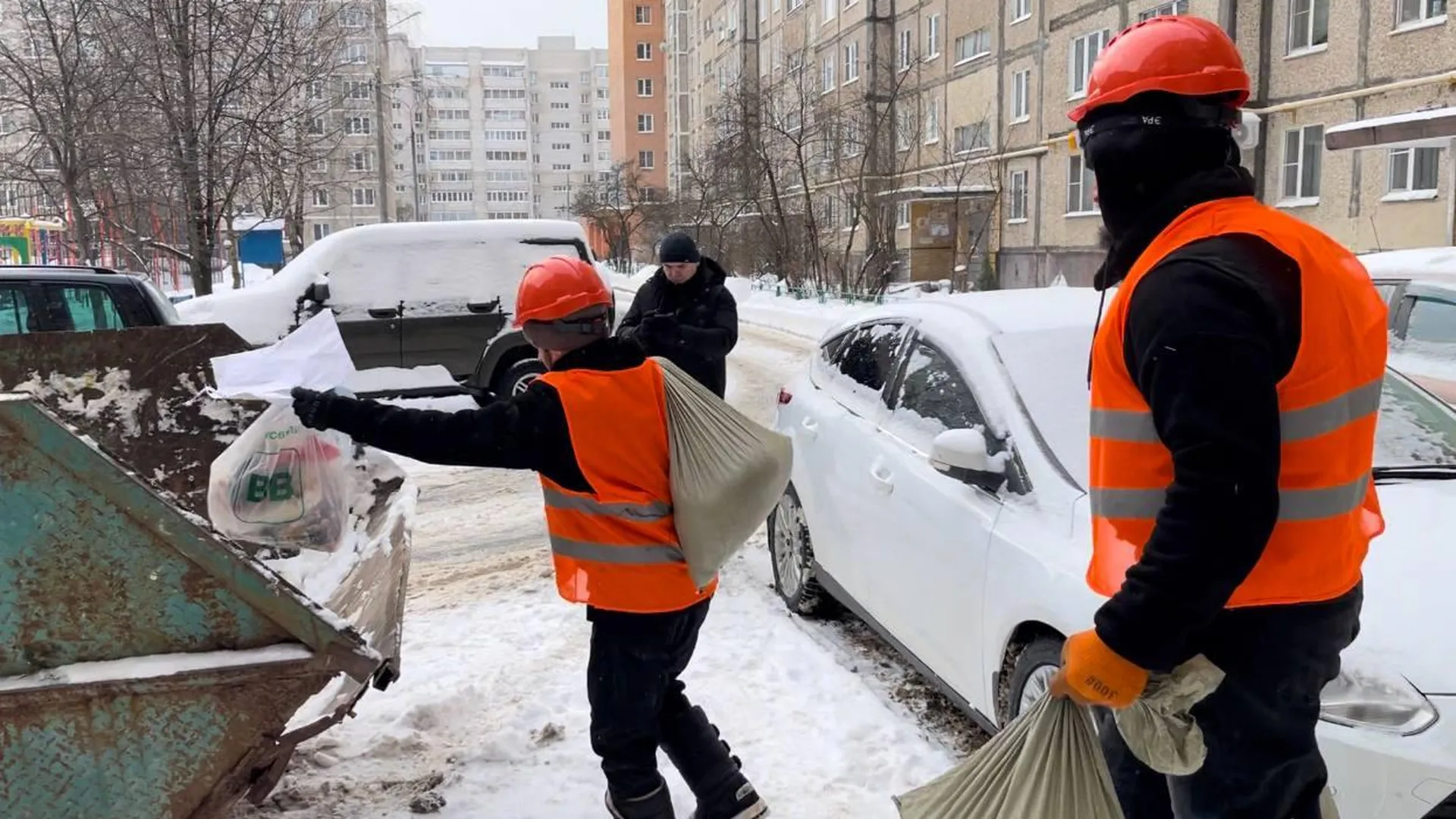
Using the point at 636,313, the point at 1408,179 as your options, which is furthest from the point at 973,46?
the point at 636,313

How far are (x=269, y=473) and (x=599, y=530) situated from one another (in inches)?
42.8

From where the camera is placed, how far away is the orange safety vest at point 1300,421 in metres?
1.74

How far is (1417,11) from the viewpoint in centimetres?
1883

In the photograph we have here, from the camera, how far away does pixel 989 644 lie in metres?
3.52

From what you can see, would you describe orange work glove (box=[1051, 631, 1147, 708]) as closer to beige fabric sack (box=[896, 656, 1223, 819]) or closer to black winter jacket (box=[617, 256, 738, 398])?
beige fabric sack (box=[896, 656, 1223, 819])

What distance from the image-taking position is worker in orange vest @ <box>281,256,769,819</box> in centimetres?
284

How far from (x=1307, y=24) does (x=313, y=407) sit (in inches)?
929

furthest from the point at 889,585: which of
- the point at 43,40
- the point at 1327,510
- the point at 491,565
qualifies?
the point at 43,40

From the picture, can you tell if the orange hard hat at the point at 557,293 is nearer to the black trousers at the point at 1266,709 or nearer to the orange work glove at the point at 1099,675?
the orange work glove at the point at 1099,675

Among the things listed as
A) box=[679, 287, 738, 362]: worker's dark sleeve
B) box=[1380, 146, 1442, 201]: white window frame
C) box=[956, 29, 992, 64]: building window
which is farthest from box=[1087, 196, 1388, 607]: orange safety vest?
box=[956, 29, 992, 64]: building window

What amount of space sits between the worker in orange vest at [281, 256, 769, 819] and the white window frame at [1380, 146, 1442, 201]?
19021mm

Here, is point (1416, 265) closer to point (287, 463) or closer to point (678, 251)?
point (678, 251)

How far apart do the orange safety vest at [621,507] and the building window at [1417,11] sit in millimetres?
20105

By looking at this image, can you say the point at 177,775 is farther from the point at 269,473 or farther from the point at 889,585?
the point at 889,585
